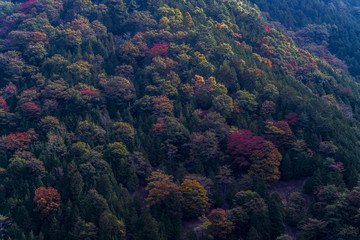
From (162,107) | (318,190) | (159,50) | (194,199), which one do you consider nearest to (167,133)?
(162,107)

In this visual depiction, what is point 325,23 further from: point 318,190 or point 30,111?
point 30,111

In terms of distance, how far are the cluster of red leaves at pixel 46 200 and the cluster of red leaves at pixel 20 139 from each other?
10.6 metres

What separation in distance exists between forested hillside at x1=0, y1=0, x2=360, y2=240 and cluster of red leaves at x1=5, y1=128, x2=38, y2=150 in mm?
267

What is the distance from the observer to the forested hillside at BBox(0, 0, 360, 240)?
1999 inches

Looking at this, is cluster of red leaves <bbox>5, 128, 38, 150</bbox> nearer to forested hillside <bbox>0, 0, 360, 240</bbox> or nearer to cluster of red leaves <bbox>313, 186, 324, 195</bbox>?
forested hillside <bbox>0, 0, 360, 240</bbox>

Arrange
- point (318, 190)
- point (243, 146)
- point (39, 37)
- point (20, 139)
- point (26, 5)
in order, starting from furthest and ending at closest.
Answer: point (26, 5), point (39, 37), point (20, 139), point (243, 146), point (318, 190)

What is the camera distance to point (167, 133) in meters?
63.7

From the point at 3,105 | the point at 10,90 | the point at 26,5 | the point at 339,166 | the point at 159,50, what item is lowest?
the point at 26,5

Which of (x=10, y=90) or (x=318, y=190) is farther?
(x=10, y=90)

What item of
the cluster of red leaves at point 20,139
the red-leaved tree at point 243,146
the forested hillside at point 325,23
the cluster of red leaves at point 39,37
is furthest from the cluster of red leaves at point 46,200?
the forested hillside at point 325,23

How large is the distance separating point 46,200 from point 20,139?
13.2 meters

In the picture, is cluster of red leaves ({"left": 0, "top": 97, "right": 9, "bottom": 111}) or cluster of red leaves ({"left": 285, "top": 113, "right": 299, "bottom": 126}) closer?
cluster of red leaves ({"left": 285, "top": 113, "right": 299, "bottom": 126})

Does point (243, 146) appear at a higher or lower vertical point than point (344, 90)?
lower

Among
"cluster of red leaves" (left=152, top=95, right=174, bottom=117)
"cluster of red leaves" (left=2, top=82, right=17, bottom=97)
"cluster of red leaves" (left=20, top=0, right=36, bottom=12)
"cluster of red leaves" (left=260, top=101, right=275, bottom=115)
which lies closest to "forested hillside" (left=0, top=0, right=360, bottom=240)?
"cluster of red leaves" (left=152, top=95, right=174, bottom=117)
